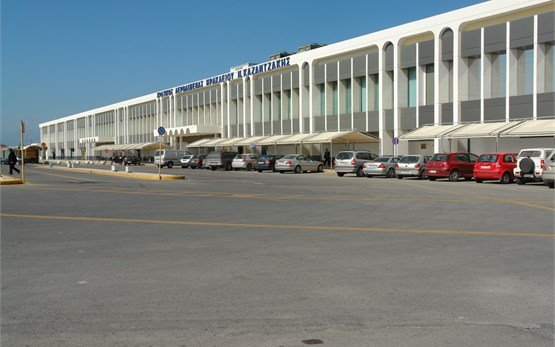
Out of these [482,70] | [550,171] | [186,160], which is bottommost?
[550,171]

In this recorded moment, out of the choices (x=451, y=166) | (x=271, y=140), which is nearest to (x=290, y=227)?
(x=451, y=166)

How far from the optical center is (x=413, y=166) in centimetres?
3400

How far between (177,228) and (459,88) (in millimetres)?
32862

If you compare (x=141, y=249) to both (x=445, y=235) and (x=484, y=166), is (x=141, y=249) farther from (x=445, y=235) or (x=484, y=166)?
(x=484, y=166)

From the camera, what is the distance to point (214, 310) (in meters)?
5.55

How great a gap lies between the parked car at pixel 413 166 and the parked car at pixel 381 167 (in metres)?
1.15

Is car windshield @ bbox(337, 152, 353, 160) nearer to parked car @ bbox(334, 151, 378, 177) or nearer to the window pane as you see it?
parked car @ bbox(334, 151, 378, 177)

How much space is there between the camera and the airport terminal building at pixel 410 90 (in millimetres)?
35344

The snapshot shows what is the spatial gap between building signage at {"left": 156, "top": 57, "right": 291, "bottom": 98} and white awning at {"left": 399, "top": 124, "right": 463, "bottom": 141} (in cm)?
Result: 2101

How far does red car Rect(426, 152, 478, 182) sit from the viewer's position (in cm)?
3114

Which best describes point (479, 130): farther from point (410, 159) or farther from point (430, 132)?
point (410, 159)

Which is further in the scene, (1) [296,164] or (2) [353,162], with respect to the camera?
(1) [296,164]

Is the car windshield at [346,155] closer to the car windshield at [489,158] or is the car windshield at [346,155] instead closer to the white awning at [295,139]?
the car windshield at [489,158]

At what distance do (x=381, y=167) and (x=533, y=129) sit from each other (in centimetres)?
885
